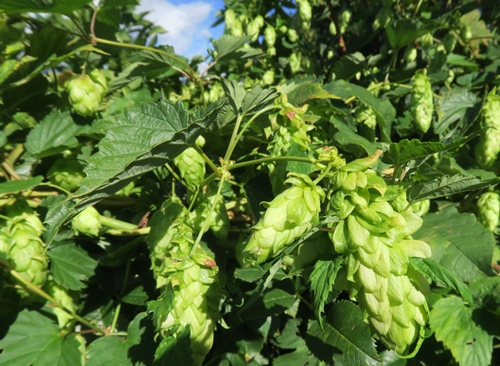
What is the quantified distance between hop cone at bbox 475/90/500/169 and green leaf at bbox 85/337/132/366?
174 centimetres

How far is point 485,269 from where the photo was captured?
1.31m

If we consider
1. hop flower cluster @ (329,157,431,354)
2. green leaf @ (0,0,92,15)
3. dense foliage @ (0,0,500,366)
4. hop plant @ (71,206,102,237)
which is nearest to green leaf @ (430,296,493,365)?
dense foliage @ (0,0,500,366)

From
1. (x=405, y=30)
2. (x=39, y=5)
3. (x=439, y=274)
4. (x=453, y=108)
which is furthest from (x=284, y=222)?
(x=405, y=30)

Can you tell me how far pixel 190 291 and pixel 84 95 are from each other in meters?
0.93

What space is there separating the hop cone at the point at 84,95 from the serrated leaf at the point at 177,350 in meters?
0.98

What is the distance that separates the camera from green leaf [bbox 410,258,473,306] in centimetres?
72

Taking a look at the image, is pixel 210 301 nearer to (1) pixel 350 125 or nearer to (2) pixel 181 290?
(2) pixel 181 290

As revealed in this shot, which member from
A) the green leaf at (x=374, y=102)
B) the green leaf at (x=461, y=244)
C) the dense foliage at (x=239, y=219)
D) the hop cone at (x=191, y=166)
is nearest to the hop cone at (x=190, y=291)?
the dense foliage at (x=239, y=219)

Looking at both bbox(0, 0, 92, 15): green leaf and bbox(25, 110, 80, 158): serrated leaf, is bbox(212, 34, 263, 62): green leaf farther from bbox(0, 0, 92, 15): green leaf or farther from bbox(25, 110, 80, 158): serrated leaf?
bbox(25, 110, 80, 158): serrated leaf

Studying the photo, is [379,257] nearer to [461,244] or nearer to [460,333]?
[461,244]

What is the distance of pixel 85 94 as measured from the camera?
147cm

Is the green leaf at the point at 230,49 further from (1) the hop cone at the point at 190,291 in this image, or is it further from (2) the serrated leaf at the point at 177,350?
(2) the serrated leaf at the point at 177,350

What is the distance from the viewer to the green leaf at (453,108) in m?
1.86

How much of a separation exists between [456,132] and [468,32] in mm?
839
